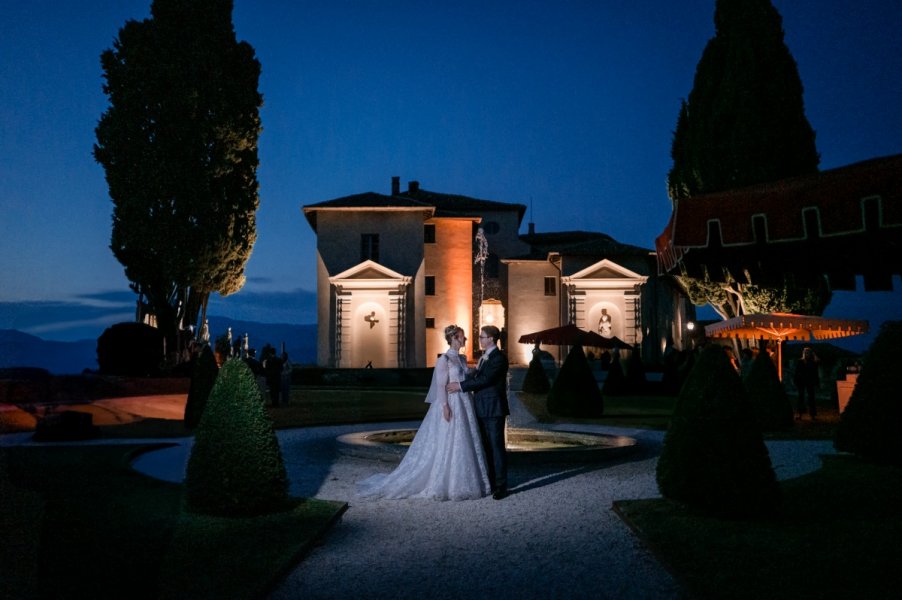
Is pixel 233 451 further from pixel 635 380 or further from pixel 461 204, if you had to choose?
pixel 461 204

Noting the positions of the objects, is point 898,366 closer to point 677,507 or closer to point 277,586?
point 677,507

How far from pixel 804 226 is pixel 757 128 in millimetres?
30003

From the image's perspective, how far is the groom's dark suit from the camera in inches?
367

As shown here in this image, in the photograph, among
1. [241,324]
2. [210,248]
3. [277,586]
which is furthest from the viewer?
[241,324]

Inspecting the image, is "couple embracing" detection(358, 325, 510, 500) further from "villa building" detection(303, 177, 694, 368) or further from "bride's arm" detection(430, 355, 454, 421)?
"villa building" detection(303, 177, 694, 368)

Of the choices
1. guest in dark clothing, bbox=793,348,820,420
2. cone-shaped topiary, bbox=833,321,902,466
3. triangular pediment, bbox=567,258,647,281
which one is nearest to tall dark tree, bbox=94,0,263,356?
triangular pediment, bbox=567,258,647,281

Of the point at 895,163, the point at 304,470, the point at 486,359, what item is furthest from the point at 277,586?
the point at 304,470

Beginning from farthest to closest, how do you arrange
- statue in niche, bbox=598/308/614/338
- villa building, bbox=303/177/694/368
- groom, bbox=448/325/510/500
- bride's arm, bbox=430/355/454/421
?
statue in niche, bbox=598/308/614/338 → villa building, bbox=303/177/694/368 → bride's arm, bbox=430/355/454/421 → groom, bbox=448/325/510/500

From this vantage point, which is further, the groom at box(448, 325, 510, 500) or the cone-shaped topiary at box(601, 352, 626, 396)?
the cone-shaped topiary at box(601, 352, 626, 396)

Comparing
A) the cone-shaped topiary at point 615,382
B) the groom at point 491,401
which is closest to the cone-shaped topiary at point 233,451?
the groom at point 491,401

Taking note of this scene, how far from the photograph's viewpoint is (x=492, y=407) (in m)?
9.43

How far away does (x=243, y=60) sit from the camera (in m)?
33.8

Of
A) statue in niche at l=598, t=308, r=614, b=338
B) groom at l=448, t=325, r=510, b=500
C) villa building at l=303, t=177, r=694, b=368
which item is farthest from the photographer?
statue in niche at l=598, t=308, r=614, b=338

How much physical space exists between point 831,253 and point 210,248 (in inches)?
1102
